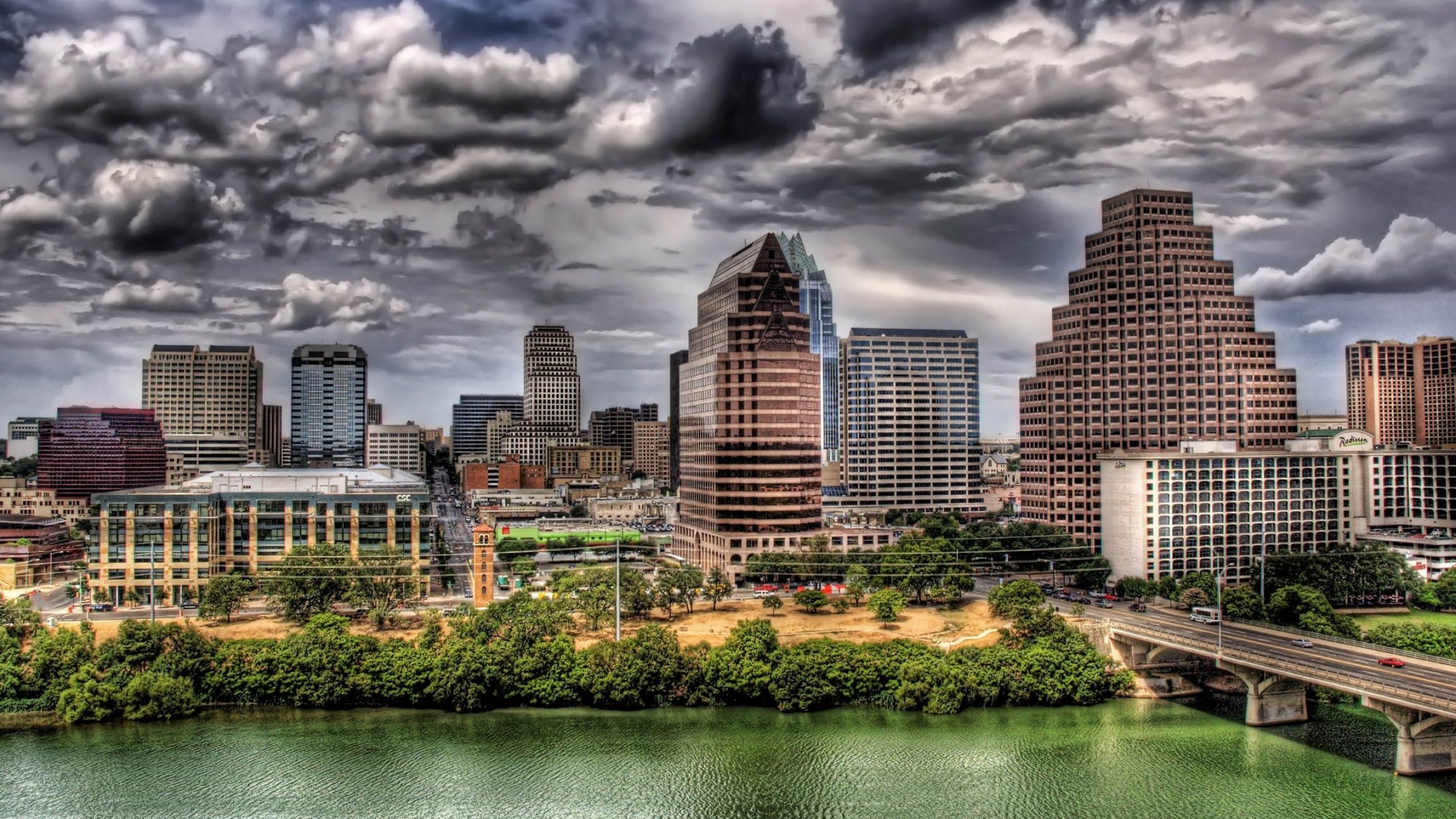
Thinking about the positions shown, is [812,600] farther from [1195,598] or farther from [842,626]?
[1195,598]

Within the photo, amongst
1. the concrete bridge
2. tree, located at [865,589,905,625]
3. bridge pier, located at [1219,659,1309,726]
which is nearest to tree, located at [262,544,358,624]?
tree, located at [865,589,905,625]

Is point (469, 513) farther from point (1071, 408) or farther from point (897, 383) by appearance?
point (1071, 408)

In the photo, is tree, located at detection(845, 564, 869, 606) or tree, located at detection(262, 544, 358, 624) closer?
tree, located at detection(262, 544, 358, 624)

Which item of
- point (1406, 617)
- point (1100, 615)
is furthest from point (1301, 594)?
point (1406, 617)

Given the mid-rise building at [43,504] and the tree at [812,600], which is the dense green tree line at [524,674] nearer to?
the tree at [812,600]

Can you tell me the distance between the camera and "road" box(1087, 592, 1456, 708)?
5862cm

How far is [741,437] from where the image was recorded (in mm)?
105562

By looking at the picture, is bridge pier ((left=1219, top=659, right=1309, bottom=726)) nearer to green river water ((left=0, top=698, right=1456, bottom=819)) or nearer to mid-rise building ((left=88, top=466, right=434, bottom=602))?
green river water ((left=0, top=698, right=1456, bottom=819))

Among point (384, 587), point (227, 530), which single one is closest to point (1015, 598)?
point (384, 587)

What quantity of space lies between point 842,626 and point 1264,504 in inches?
1913

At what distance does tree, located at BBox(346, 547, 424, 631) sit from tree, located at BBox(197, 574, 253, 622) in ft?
26.5

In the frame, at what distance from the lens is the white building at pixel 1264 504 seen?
101500mm

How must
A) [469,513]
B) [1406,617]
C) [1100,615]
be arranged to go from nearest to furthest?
1. [1100,615]
2. [1406,617]
3. [469,513]

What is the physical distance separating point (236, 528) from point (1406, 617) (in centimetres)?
10132
